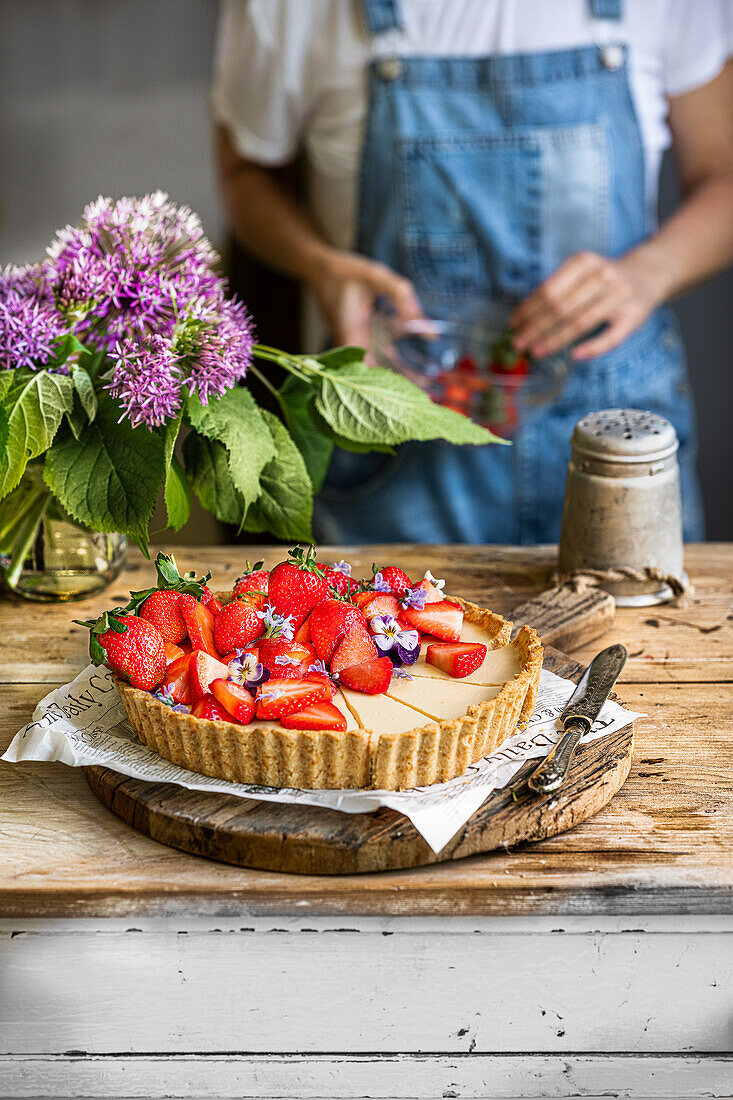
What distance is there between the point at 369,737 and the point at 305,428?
0.57 meters

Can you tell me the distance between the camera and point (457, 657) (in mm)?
1075

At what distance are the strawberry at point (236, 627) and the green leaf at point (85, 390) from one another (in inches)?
11.4

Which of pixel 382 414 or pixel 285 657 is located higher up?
pixel 382 414

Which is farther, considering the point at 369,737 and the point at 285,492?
the point at 285,492

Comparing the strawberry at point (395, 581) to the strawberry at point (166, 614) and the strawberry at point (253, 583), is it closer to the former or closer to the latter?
the strawberry at point (253, 583)

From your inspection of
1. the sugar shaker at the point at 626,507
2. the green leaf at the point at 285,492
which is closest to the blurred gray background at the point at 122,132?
the sugar shaker at the point at 626,507

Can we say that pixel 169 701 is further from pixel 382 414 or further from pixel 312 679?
pixel 382 414

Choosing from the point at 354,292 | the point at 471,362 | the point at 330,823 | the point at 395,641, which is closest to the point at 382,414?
the point at 395,641

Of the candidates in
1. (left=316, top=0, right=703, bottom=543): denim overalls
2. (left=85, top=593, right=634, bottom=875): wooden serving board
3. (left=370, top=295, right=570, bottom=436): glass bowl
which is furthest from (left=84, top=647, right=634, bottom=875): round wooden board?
(left=316, top=0, right=703, bottom=543): denim overalls

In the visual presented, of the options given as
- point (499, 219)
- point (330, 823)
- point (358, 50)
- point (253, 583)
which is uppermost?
point (358, 50)

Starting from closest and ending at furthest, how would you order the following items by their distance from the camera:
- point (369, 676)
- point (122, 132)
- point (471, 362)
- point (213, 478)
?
1. point (369, 676)
2. point (213, 478)
3. point (471, 362)
4. point (122, 132)

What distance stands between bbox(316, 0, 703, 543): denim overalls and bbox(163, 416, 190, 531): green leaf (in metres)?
1.00

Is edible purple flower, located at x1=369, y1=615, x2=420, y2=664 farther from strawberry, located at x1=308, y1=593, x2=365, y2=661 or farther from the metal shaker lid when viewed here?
the metal shaker lid

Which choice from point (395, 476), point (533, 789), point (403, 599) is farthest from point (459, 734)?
point (395, 476)
